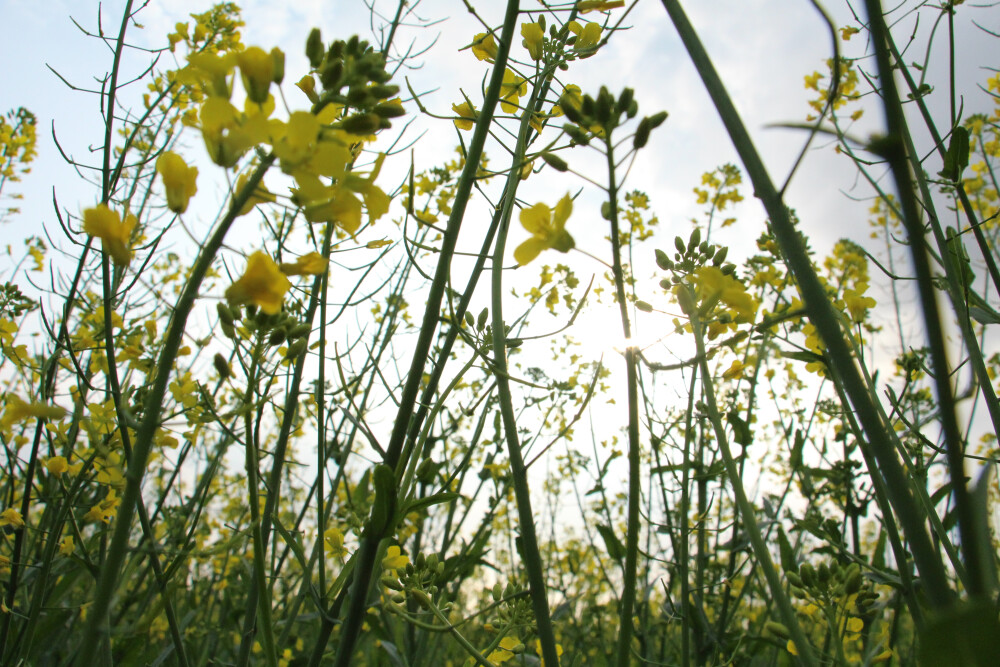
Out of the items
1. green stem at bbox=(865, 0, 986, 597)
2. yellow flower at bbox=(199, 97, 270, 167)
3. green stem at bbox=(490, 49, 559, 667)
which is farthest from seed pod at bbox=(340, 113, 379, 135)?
green stem at bbox=(865, 0, 986, 597)

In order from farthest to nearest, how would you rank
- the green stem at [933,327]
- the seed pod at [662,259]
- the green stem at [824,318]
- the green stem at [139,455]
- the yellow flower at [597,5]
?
the seed pod at [662,259]
the yellow flower at [597,5]
the green stem at [139,455]
the green stem at [824,318]
the green stem at [933,327]

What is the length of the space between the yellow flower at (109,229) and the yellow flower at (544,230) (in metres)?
0.57

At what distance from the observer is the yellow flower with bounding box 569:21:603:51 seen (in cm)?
152

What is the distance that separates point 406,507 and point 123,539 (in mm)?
410

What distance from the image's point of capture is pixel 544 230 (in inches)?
41.8

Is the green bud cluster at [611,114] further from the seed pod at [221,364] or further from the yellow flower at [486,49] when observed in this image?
the seed pod at [221,364]

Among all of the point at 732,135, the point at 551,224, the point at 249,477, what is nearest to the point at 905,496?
the point at 732,135

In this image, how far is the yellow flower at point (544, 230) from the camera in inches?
39.4

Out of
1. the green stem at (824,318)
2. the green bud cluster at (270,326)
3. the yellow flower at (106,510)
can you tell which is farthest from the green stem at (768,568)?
the yellow flower at (106,510)

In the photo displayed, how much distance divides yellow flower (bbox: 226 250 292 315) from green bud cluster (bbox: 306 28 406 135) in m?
0.24

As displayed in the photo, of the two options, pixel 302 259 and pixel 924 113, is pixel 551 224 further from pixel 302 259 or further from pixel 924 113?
pixel 924 113

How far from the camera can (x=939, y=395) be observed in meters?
0.34

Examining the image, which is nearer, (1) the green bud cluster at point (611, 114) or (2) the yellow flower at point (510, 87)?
(1) the green bud cluster at point (611, 114)

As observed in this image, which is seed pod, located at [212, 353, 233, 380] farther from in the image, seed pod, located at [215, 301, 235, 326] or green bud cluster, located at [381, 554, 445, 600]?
green bud cluster, located at [381, 554, 445, 600]
